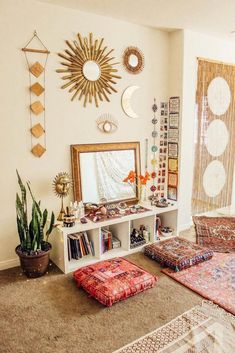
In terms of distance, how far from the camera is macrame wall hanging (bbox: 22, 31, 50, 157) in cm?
291

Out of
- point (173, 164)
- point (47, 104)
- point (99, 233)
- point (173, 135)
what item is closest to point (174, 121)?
point (173, 135)

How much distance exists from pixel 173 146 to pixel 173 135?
0.48 ft

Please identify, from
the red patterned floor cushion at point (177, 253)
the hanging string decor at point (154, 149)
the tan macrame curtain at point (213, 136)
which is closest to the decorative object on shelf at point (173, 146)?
the hanging string decor at point (154, 149)

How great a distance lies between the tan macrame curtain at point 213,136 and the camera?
4.08 meters

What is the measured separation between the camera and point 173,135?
396cm

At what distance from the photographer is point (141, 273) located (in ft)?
8.77

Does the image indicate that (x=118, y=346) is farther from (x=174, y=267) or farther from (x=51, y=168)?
(x=51, y=168)

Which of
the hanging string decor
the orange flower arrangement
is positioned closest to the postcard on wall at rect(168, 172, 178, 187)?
the hanging string decor

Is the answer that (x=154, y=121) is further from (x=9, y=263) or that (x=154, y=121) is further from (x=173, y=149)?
(x=9, y=263)

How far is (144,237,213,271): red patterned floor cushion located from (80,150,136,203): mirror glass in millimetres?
740

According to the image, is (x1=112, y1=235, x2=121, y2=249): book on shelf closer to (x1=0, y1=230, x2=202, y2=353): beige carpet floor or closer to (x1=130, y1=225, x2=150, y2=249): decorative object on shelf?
(x1=130, y1=225, x2=150, y2=249): decorative object on shelf

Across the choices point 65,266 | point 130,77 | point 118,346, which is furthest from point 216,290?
point 130,77

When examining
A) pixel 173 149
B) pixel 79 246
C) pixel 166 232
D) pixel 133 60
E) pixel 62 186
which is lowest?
pixel 166 232

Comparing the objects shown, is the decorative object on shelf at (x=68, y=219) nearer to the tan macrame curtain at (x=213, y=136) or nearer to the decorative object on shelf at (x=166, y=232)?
the decorative object on shelf at (x=166, y=232)
